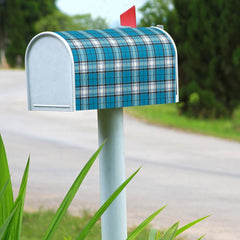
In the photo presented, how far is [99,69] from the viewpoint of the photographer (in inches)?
110

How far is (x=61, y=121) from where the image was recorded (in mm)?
14031

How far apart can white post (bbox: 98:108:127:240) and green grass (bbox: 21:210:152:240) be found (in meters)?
1.77

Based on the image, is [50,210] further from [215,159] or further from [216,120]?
[216,120]

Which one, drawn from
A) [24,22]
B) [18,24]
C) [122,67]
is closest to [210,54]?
[122,67]

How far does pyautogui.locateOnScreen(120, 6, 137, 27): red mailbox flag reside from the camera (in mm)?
3127

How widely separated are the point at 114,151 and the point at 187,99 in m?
11.1

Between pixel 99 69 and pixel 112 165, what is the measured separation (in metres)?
0.52

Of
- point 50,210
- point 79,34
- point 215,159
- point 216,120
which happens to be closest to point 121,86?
point 79,34

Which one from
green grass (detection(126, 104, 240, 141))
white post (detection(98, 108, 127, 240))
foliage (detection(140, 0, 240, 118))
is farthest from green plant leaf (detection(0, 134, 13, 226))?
foliage (detection(140, 0, 240, 118))

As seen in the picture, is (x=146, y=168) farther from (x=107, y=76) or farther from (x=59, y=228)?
(x=107, y=76)

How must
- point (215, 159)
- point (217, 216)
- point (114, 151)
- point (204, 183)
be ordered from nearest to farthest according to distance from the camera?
1. point (114, 151)
2. point (217, 216)
3. point (204, 183)
4. point (215, 159)

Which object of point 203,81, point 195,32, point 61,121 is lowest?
point 61,121

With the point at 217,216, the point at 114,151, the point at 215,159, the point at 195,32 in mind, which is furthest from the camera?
the point at 195,32

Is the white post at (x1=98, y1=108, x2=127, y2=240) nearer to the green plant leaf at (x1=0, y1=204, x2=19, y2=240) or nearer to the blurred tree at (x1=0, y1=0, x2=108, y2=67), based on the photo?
the green plant leaf at (x1=0, y1=204, x2=19, y2=240)
